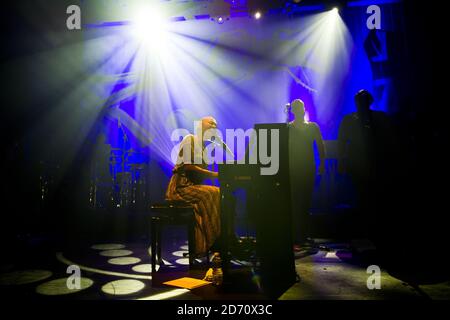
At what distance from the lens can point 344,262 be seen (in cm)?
369

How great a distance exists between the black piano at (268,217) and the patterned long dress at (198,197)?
0.73 meters

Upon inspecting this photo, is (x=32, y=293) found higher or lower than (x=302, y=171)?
lower

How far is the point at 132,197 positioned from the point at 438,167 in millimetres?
5858

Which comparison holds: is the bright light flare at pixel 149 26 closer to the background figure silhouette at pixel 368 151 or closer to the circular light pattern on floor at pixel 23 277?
the background figure silhouette at pixel 368 151

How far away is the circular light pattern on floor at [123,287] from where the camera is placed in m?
2.64

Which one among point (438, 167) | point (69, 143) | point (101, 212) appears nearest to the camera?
point (438, 167)

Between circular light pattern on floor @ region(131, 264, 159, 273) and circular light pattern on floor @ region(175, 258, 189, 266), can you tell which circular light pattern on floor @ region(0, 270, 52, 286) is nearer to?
circular light pattern on floor @ region(131, 264, 159, 273)

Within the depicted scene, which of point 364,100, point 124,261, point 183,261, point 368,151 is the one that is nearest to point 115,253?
point 124,261

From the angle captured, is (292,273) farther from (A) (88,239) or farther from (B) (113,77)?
→ (B) (113,77)

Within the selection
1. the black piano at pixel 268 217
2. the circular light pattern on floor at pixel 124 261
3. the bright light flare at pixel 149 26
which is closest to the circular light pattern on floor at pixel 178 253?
the circular light pattern on floor at pixel 124 261

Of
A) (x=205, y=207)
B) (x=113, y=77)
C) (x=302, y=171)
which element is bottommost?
(x=205, y=207)

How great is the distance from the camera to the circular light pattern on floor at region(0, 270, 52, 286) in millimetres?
2926

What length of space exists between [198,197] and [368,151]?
93.3 inches
